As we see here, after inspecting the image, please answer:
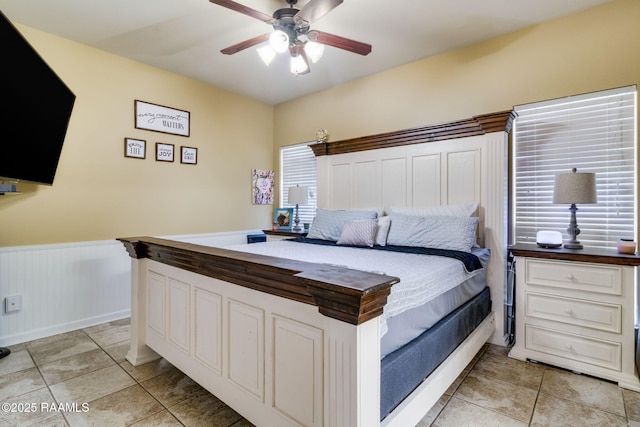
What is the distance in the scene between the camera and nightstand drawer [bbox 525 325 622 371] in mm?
2027

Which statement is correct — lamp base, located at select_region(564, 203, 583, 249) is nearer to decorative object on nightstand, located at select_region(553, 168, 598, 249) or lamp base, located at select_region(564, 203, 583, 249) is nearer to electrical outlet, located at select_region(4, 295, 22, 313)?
decorative object on nightstand, located at select_region(553, 168, 598, 249)

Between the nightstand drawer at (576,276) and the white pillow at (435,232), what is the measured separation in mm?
460

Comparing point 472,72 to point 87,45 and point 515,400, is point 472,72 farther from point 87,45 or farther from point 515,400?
point 87,45

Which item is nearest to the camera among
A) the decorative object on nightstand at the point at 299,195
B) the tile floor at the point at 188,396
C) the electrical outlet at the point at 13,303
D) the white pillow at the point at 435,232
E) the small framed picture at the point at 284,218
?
the tile floor at the point at 188,396

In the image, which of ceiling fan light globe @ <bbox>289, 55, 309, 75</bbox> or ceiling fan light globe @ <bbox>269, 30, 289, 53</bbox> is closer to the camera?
ceiling fan light globe @ <bbox>269, 30, 289, 53</bbox>

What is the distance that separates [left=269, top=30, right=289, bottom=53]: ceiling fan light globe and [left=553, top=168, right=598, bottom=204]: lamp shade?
218cm

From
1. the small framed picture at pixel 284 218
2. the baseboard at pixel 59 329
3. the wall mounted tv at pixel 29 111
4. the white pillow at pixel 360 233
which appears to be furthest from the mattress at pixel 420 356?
the baseboard at pixel 59 329

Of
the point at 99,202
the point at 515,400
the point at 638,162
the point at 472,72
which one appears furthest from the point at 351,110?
the point at 515,400

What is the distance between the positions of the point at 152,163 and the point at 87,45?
1208mm

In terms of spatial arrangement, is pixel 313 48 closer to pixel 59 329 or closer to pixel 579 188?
pixel 579 188

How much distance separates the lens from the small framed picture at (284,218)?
4.28 m

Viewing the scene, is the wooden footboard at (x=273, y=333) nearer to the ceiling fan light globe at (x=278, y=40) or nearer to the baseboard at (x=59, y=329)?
the baseboard at (x=59, y=329)

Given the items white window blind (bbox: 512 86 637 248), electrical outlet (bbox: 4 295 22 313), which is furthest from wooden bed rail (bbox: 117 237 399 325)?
white window blind (bbox: 512 86 637 248)

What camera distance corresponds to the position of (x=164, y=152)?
3.57 meters
